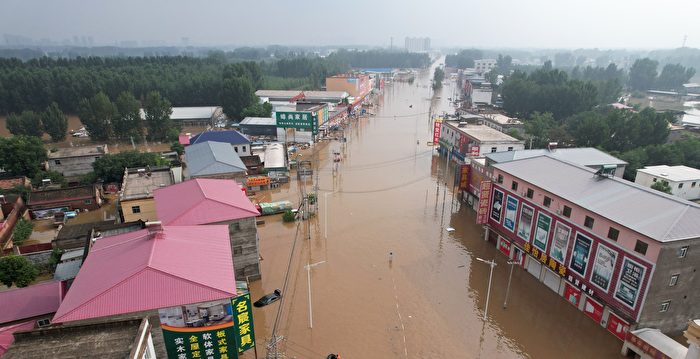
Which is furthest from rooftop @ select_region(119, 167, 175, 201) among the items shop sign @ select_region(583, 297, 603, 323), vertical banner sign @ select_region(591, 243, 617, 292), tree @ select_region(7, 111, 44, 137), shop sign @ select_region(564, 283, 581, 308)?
tree @ select_region(7, 111, 44, 137)

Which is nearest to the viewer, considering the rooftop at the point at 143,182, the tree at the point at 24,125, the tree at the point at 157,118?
the rooftop at the point at 143,182

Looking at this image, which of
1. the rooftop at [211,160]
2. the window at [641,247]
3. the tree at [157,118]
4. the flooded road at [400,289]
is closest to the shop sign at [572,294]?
the flooded road at [400,289]

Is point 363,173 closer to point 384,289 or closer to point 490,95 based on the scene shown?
point 384,289

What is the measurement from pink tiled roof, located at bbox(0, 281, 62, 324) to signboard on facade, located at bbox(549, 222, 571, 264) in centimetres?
2887

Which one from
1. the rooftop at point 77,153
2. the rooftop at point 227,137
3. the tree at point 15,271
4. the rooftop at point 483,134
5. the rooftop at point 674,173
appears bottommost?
the tree at point 15,271

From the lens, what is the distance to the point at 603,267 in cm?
2156

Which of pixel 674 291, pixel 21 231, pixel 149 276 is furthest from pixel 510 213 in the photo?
pixel 21 231

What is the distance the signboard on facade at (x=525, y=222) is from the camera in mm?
26922

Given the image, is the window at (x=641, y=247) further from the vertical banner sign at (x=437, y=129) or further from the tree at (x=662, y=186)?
the vertical banner sign at (x=437, y=129)

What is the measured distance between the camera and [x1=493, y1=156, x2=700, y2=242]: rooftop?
19.3 meters

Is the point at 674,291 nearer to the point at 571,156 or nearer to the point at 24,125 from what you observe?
the point at 571,156

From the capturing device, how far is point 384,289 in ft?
85.6

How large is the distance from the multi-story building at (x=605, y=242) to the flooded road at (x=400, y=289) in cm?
172

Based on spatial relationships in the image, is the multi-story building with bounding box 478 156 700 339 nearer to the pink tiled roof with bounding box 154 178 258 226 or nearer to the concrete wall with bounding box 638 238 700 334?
the concrete wall with bounding box 638 238 700 334
